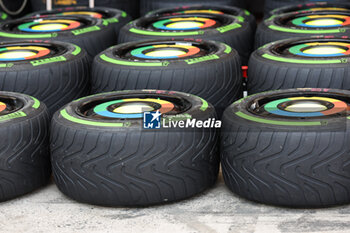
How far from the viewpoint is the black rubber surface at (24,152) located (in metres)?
2.99

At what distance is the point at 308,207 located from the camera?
286 cm

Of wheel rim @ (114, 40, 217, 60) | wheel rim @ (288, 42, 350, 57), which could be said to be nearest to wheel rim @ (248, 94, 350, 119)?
wheel rim @ (288, 42, 350, 57)

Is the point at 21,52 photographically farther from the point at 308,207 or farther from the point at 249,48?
the point at 308,207

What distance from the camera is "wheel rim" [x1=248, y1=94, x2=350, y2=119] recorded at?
2949mm

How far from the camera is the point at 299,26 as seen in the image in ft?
14.0

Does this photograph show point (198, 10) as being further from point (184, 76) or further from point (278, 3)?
point (184, 76)

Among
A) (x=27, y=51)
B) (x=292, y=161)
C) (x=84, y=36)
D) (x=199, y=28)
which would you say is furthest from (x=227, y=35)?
(x=292, y=161)

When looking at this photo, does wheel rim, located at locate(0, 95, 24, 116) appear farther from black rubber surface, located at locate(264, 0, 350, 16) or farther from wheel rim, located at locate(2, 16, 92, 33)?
black rubber surface, located at locate(264, 0, 350, 16)

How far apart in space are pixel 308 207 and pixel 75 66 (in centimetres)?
134

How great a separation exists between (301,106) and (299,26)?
130 cm

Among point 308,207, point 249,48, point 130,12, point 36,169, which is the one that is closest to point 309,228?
point 308,207

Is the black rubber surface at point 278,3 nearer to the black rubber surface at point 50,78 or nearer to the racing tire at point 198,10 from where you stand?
the racing tire at point 198,10

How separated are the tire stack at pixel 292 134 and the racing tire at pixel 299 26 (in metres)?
0.54

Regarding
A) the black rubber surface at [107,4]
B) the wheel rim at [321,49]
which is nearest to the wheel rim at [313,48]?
the wheel rim at [321,49]
